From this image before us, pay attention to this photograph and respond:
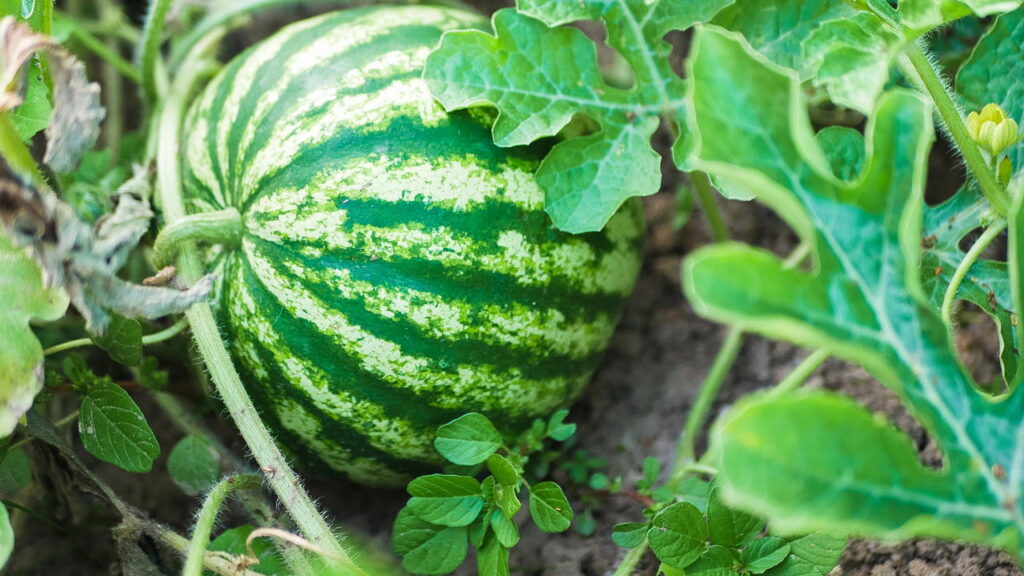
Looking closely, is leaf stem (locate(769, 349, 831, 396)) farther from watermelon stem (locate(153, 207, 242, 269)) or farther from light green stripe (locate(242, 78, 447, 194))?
watermelon stem (locate(153, 207, 242, 269))

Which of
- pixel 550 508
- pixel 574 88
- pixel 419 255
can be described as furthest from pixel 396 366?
pixel 574 88

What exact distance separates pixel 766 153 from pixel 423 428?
790 mm

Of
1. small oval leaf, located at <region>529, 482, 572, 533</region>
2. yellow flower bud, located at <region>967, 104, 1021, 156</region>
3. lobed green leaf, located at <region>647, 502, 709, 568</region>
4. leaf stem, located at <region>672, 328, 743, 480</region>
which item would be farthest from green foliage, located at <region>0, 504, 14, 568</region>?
yellow flower bud, located at <region>967, 104, 1021, 156</region>

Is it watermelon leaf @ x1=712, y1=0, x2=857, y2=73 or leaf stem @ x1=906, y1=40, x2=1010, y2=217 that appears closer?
leaf stem @ x1=906, y1=40, x2=1010, y2=217

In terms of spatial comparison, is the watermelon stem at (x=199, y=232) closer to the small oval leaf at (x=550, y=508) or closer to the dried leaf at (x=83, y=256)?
the dried leaf at (x=83, y=256)

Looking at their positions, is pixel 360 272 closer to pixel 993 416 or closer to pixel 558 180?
pixel 558 180

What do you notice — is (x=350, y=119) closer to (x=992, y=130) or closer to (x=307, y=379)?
(x=307, y=379)

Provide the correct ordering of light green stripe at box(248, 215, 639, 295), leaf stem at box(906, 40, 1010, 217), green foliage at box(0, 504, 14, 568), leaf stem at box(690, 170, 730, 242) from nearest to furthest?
green foliage at box(0, 504, 14, 568) → leaf stem at box(906, 40, 1010, 217) → light green stripe at box(248, 215, 639, 295) → leaf stem at box(690, 170, 730, 242)

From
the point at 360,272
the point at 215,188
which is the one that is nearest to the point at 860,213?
the point at 360,272

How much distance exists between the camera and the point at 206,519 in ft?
4.20

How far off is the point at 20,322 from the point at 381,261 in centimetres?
50

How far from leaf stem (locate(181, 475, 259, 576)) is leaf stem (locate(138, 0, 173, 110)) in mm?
839

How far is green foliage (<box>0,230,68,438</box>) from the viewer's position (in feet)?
3.72

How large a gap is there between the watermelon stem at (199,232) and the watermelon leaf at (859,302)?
829 mm
